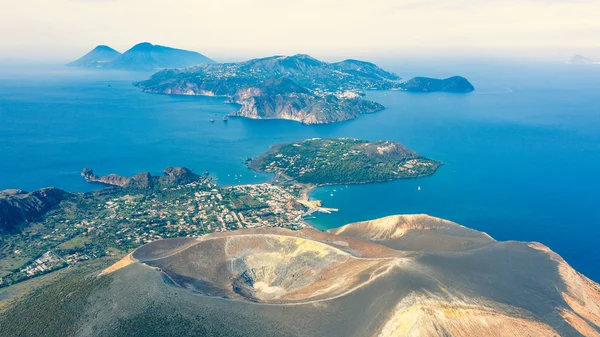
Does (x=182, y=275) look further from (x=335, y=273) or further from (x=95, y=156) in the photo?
(x=95, y=156)

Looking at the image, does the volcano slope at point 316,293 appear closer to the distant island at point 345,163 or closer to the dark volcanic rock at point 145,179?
the dark volcanic rock at point 145,179

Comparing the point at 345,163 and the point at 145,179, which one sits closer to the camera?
the point at 145,179

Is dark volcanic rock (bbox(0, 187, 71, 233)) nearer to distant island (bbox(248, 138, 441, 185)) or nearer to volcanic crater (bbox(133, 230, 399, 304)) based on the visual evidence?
volcanic crater (bbox(133, 230, 399, 304))

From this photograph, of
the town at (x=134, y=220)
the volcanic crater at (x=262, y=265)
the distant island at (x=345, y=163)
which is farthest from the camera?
the distant island at (x=345, y=163)

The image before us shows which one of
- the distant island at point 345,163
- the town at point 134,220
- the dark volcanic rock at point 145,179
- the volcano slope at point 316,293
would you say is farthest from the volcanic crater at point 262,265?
the distant island at point 345,163

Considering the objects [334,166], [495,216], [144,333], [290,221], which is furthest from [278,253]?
[334,166]

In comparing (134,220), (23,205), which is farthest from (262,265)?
(23,205)

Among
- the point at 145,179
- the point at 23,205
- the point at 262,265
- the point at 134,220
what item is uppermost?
the point at 262,265

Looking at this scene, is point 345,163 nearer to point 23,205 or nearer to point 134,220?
point 134,220
